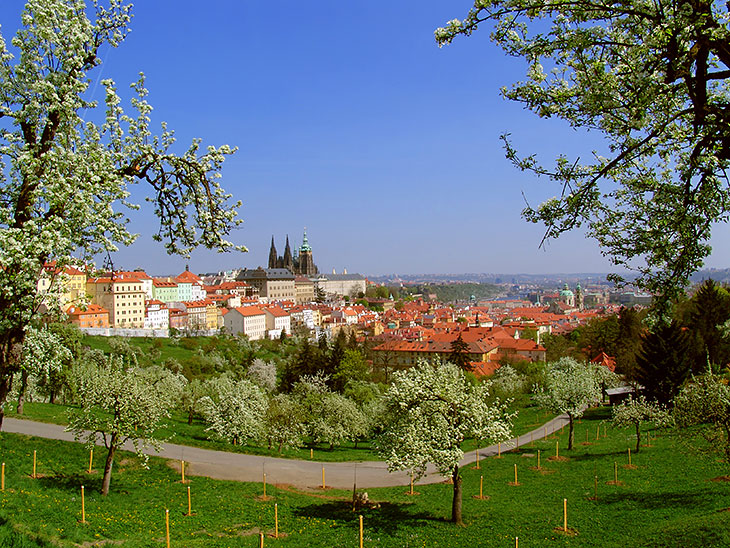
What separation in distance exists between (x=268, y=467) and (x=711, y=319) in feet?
137

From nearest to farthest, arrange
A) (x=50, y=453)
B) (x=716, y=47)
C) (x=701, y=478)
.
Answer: (x=716, y=47), (x=701, y=478), (x=50, y=453)

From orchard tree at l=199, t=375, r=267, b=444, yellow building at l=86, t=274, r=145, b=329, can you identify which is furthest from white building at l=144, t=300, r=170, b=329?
orchard tree at l=199, t=375, r=267, b=444

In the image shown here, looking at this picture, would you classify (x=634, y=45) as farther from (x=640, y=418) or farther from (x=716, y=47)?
(x=640, y=418)

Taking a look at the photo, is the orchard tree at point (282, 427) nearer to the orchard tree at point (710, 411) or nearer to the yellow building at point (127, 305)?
the orchard tree at point (710, 411)

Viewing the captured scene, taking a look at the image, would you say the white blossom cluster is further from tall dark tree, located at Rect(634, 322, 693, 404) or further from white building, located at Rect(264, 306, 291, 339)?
white building, located at Rect(264, 306, 291, 339)

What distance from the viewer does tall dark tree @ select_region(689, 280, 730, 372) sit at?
42.0 m

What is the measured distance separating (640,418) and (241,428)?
1783cm

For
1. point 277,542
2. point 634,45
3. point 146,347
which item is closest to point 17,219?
point 634,45

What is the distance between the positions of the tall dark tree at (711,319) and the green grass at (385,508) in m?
24.9

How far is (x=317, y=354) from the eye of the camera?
164 ft

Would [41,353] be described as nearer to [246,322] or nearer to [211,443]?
[211,443]

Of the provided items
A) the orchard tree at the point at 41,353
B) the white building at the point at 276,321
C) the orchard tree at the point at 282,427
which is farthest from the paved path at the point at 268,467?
the white building at the point at 276,321

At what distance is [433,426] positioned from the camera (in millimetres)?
14977

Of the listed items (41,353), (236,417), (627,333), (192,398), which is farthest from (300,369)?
(41,353)
